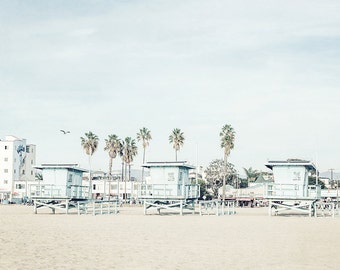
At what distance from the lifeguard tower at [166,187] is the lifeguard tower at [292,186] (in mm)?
7082

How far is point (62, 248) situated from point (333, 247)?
29.7 ft

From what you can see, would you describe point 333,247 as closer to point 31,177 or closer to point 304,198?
point 304,198

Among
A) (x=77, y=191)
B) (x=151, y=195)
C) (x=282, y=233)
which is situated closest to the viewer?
(x=282, y=233)

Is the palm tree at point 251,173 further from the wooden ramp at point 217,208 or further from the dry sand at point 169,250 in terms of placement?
the dry sand at point 169,250

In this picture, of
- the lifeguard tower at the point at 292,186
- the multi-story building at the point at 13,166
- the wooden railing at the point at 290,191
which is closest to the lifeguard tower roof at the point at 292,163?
the lifeguard tower at the point at 292,186

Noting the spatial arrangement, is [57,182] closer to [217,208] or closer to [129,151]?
[217,208]

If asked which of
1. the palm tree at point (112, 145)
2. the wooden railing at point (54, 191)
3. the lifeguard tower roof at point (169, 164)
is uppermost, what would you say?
the palm tree at point (112, 145)

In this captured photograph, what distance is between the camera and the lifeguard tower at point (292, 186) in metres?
37.7

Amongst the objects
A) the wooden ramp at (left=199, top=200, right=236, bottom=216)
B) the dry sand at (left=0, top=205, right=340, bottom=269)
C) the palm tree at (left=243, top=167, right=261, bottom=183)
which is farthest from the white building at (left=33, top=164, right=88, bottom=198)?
the palm tree at (left=243, top=167, right=261, bottom=183)

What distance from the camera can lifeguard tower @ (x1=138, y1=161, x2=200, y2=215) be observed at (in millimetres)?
40625

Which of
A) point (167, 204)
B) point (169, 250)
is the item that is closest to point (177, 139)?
point (167, 204)

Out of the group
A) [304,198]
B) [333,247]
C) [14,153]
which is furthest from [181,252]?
[14,153]

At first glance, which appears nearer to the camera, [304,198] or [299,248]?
[299,248]

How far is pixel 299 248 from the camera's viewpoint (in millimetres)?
16734
